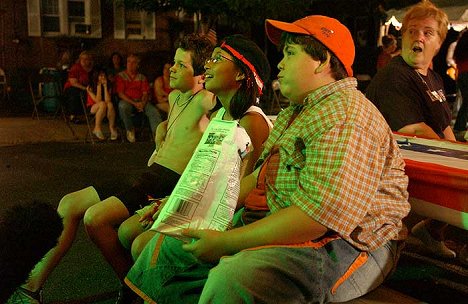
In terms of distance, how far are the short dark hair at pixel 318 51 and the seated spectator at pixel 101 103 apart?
356 inches

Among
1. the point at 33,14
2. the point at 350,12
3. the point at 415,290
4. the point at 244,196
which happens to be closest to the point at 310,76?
the point at 244,196

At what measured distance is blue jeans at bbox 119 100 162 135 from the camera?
10.9 m

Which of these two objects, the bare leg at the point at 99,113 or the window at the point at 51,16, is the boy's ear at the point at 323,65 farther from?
the window at the point at 51,16

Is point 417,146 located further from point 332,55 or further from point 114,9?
point 114,9

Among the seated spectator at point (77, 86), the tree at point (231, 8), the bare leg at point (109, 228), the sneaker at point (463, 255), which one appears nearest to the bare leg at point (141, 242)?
the bare leg at point (109, 228)

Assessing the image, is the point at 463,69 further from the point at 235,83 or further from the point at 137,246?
the point at 137,246

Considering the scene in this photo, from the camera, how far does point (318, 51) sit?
2.26 meters

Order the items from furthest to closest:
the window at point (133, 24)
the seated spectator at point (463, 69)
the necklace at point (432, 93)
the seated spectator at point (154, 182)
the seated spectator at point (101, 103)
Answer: the window at point (133, 24)
the seated spectator at point (101, 103)
the seated spectator at point (463, 69)
the necklace at point (432, 93)
the seated spectator at point (154, 182)

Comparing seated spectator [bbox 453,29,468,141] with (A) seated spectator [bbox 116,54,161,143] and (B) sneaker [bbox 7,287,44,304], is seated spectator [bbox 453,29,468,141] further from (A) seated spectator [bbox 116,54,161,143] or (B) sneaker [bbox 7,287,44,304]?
(B) sneaker [bbox 7,287,44,304]

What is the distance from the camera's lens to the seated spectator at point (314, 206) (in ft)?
6.53

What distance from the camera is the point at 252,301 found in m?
1.95

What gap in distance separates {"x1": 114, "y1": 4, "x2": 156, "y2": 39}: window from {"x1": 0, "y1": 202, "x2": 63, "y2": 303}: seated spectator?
17514mm

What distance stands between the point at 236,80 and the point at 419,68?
1.45 m

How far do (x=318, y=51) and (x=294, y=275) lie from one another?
87 centimetres
